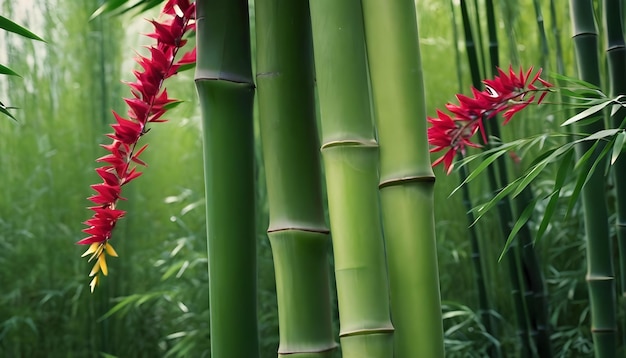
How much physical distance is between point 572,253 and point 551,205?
1.57m

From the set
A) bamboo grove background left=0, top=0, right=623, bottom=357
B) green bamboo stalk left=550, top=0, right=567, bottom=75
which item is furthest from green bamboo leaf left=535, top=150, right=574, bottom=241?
bamboo grove background left=0, top=0, right=623, bottom=357

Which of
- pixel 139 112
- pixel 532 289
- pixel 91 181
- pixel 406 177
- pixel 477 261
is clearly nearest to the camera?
pixel 406 177

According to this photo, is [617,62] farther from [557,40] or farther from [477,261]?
[477,261]

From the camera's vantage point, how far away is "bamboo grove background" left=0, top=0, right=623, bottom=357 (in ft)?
7.33

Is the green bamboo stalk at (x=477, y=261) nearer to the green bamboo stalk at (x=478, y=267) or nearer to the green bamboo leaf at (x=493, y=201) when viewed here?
the green bamboo stalk at (x=478, y=267)

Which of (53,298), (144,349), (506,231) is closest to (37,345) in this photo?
(53,298)

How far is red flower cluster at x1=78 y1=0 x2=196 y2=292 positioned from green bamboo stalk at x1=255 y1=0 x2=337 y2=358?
0.07 m

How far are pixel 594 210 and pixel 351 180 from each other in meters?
0.61

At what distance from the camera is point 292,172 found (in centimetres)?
49

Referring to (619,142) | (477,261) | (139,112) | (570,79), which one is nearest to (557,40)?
(477,261)

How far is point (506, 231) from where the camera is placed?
146cm

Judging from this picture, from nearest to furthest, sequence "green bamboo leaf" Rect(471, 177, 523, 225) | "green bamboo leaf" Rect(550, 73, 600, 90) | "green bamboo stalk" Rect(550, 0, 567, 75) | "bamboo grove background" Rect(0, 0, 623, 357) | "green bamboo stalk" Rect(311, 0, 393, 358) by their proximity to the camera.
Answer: "green bamboo stalk" Rect(311, 0, 393, 358) → "green bamboo leaf" Rect(471, 177, 523, 225) → "green bamboo leaf" Rect(550, 73, 600, 90) → "green bamboo stalk" Rect(550, 0, 567, 75) → "bamboo grove background" Rect(0, 0, 623, 357)

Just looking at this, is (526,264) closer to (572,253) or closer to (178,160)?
(572,253)

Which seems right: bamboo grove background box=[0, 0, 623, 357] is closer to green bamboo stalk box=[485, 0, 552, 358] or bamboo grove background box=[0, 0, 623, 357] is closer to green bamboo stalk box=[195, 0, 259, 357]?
green bamboo stalk box=[485, 0, 552, 358]
